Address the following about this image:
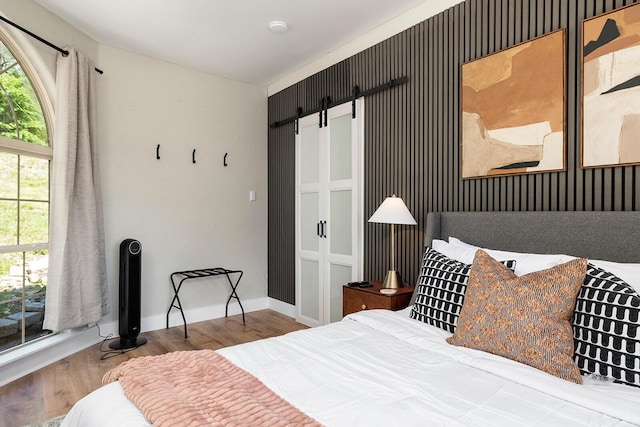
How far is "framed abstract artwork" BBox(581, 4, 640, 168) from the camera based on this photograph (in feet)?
6.00

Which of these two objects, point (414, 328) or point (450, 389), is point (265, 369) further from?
point (414, 328)

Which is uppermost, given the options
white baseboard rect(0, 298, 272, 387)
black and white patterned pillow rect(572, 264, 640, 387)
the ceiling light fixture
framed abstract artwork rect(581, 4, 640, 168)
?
the ceiling light fixture

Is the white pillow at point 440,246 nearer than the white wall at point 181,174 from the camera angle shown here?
Yes

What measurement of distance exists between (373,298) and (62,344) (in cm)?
250

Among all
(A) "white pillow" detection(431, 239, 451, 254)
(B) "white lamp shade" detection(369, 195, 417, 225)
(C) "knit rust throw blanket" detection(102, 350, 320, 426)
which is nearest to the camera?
(C) "knit rust throw blanket" detection(102, 350, 320, 426)

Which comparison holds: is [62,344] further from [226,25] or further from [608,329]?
[608,329]

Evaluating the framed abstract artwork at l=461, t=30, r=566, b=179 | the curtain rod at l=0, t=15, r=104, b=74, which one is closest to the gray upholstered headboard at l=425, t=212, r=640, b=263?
the framed abstract artwork at l=461, t=30, r=566, b=179

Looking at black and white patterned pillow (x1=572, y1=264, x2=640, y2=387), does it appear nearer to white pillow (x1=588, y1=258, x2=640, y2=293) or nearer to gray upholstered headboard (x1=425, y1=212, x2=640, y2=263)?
white pillow (x1=588, y1=258, x2=640, y2=293)

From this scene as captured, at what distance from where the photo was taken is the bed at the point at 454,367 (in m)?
1.10

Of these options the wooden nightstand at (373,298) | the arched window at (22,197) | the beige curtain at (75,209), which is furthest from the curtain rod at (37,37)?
the wooden nightstand at (373,298)

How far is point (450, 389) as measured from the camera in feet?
4.09

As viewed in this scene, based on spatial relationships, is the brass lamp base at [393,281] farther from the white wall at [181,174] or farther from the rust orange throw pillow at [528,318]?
the white wall at [181,174]

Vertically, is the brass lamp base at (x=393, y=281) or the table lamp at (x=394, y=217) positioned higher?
the table lamp at (x=394, y=217)

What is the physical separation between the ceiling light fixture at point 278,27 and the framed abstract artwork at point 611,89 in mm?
2091
